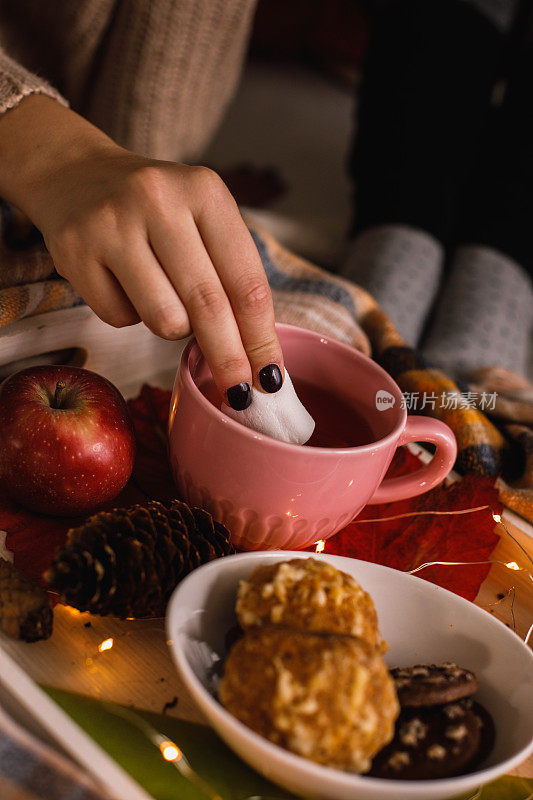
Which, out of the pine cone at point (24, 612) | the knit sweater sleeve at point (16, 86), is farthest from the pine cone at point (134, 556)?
the knit sweater sleeve at point (16, 86)

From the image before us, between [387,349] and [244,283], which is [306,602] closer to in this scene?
[244,283]

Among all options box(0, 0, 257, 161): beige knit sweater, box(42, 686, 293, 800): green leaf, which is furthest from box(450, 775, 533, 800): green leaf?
box(0, 0, 257, 161): beige knit sweater

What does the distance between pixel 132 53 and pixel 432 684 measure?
33.2 inches

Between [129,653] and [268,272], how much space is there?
45 centimetres

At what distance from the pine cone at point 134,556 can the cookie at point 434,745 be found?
0.46 ft

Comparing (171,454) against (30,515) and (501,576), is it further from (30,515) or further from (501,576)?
(501,576)

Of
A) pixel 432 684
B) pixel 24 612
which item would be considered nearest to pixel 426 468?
pixel 432 684

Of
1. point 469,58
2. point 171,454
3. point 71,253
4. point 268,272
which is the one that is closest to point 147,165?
point 71,253

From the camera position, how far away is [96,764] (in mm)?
288

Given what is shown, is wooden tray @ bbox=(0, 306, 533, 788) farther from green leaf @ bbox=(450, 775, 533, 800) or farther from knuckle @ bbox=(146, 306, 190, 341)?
knuckle @ bbox=(146, 306, 190, 341)

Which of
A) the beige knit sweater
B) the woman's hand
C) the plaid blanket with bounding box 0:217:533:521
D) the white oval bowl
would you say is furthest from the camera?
the beige knit sweater

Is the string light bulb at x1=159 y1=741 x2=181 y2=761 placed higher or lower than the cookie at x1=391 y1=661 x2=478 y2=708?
lower

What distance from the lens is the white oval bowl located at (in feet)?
0.92

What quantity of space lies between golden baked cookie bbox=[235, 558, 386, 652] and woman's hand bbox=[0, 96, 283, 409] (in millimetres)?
119
